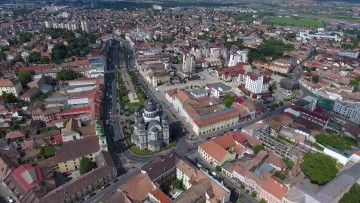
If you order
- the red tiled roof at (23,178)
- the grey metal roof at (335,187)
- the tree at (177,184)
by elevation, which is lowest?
the tree at (177,184)

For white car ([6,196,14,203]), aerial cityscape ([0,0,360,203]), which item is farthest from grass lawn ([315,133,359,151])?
white car ([6,196,14,203])

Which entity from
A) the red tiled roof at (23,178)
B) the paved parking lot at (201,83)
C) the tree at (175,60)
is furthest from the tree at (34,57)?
the red tiled roof at (23,178)


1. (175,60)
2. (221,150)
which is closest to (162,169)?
(221,150)

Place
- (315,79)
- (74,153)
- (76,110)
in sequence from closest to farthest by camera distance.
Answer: (74,153) < (76,110) < (315,79)

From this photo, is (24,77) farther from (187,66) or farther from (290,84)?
(290,84)

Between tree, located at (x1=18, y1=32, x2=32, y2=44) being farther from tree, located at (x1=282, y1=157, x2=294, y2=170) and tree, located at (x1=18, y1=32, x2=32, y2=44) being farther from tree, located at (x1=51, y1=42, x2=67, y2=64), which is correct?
tree, located at (x1=282, y1=157, x2=294, y2=170)

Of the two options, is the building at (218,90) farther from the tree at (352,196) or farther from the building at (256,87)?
the tree at (352,196)
